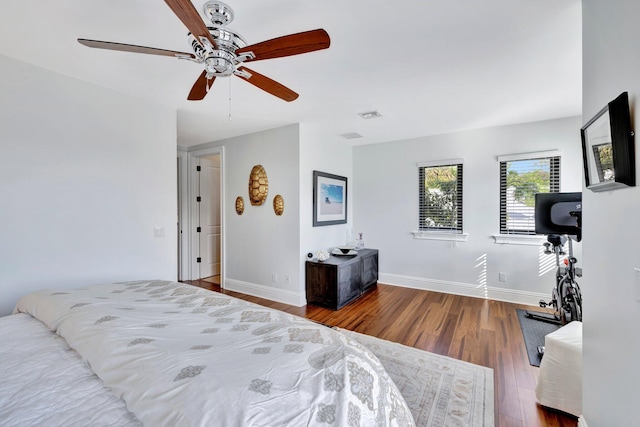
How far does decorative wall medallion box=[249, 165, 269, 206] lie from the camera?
3.88 m

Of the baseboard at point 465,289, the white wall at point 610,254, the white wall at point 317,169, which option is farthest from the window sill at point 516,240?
the white wall at point 610,254

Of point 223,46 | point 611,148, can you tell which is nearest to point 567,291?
point 611,148

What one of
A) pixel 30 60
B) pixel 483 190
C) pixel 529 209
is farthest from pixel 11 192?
pixel 529 209

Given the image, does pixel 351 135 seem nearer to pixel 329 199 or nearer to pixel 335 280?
pixel 329 199

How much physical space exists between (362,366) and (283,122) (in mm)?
3153

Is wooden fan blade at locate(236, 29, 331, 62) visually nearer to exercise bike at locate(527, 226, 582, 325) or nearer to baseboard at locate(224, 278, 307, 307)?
baseboard at locate(224, 278, 307, 307)

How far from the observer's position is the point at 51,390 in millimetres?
907

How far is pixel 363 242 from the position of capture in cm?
479

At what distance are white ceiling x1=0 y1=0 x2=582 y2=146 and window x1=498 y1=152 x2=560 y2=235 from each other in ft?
2.05

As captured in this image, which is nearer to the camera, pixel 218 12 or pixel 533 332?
pixel 218 12

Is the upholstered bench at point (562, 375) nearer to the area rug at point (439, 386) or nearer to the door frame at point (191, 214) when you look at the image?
the area rug at point (439, 386)

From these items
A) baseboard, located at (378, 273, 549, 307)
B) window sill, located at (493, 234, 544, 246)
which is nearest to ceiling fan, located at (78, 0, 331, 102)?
window sill, located at (493, 234, 544, 246)

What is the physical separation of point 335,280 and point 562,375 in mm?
2187

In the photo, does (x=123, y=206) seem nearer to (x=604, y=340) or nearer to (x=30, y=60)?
(x=30, y=60)
